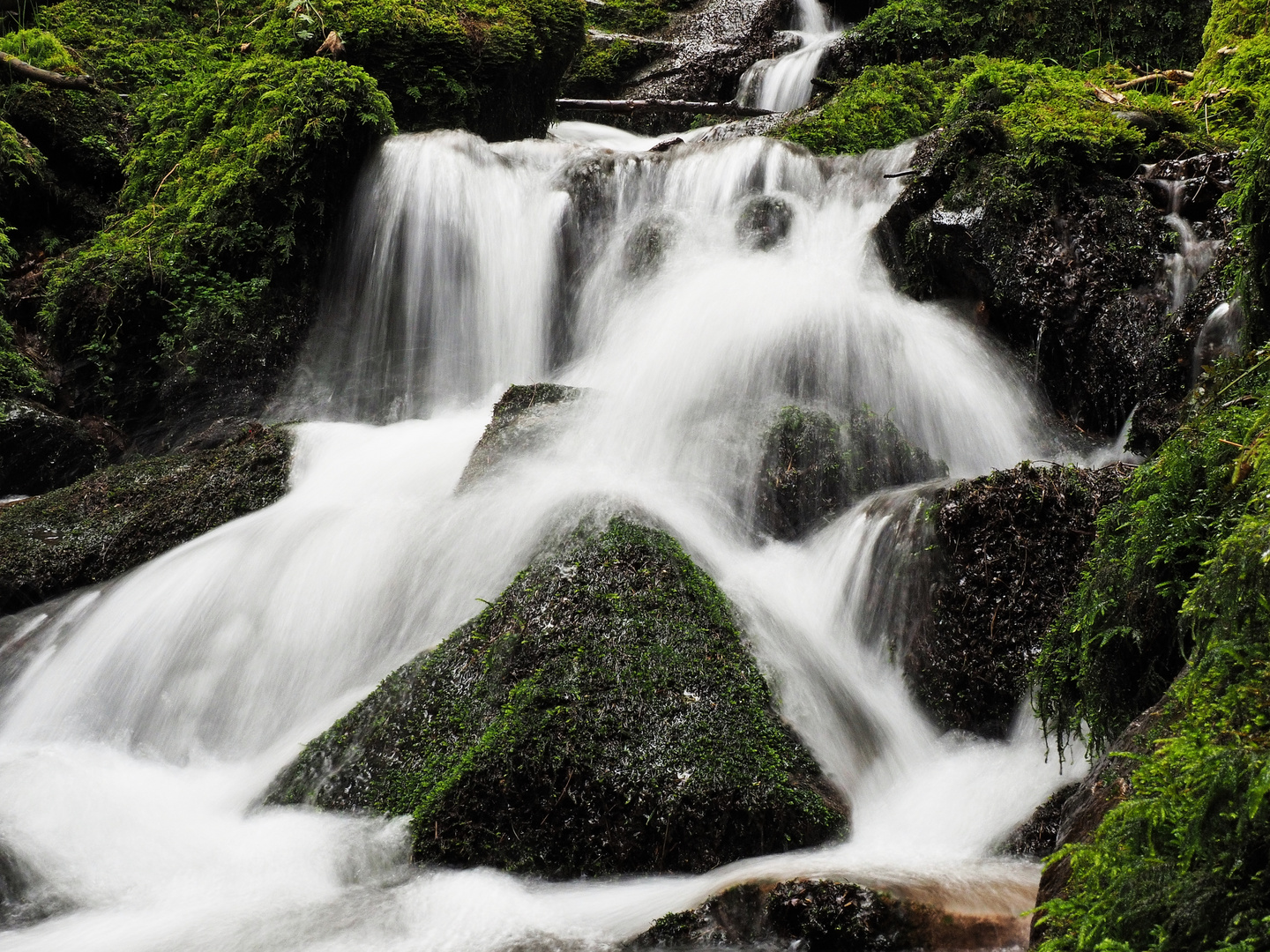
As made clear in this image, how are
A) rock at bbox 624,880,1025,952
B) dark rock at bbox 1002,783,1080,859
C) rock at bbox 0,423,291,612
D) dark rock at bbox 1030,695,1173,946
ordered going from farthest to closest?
1. rock at bbox 0,423,291,612
2. dark rock at bbox 1002,783,1080,859
3. rock at bbox 624,880,1025,952
4. dark rock at bbox 1030,695,1173,946

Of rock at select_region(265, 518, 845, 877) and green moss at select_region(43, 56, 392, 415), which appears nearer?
rock at select_region(265, 518, 845, 877)

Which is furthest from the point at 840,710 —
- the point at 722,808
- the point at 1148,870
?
the point at 1148,870

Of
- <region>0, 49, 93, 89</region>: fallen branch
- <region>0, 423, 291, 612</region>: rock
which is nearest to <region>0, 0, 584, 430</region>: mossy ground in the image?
<region>0, 49, 93, 89</region>: fallen branch

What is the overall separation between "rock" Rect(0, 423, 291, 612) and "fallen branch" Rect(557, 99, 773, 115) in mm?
8633

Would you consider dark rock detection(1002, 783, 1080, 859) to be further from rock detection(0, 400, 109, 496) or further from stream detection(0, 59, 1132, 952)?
rock detection(0, 400, 109, 496)

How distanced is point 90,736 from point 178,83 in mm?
8370

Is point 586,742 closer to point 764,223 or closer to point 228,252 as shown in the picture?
point 764,223

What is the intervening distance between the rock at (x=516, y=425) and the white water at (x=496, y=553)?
0.50ft

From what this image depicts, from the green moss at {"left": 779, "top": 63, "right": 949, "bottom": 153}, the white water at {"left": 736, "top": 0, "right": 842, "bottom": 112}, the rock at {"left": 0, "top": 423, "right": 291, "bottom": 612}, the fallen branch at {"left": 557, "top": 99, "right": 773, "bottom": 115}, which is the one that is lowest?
the rock at {"left": 0, "top": 423, "right": 291, "bottom": 612}

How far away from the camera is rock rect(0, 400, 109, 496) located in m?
7.09

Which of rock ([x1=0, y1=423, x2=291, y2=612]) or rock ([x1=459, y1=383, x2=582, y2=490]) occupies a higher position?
rock ([x1=459, y1=383, x2=582, y2=490])

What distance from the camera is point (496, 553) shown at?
4.86 metres

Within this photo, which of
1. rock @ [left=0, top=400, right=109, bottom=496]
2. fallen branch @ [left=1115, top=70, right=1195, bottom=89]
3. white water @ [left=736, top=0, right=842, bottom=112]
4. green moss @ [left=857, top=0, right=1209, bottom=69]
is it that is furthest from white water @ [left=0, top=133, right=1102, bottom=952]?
green moss @ [left=857, top=0, right=1209, bottom=69]

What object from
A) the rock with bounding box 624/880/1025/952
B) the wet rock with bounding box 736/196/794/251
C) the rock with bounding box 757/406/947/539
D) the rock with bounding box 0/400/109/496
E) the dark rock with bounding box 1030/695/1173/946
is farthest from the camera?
the wet rock with bounding box 736/196/794/251
